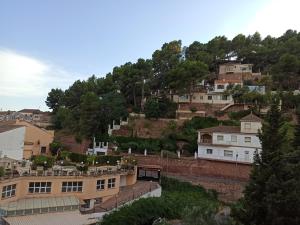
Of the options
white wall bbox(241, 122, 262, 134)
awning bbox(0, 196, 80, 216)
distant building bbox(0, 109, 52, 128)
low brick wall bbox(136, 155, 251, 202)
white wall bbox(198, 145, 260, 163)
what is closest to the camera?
awning bbox(0, 196, 80, 216)

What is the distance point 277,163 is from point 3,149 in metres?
30.3

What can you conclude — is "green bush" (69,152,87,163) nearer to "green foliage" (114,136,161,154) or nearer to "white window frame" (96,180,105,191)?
"green foliage" (114,136,161,154)

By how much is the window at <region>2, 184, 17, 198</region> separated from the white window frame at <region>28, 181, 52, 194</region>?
1392 mm

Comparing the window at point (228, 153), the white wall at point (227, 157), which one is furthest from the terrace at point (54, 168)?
the window at point (228, 153)

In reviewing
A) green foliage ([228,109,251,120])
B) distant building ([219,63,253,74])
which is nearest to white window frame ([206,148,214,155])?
green foliage ([228,109,251,120])

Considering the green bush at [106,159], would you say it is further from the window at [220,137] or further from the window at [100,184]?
the window at [220,137]

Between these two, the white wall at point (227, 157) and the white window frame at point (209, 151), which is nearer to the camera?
the white wall at point (227, 157)

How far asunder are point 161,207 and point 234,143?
16.8 metres

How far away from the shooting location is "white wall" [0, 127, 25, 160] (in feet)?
130

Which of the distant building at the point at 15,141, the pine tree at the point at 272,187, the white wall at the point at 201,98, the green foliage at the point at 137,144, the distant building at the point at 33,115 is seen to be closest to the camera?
the pine tree at the point at 272,187

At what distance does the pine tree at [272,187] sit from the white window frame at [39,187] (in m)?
16.4

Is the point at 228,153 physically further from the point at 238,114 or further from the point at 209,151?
the point at 238,114

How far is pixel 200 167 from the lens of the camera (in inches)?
1736

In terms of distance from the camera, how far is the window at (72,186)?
31.1 metres
